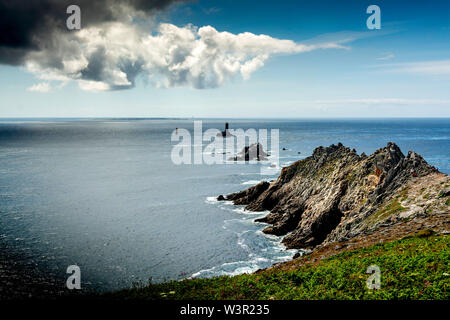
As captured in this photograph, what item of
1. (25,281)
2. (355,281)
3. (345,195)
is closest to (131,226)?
(25,281)

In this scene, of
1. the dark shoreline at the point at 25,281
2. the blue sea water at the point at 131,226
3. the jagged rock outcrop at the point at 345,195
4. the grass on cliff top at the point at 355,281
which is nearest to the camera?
the grass on cliff top at the point at 355,281

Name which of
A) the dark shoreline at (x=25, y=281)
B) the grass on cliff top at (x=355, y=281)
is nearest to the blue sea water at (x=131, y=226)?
the dark shoreline at (x=25, y=281)

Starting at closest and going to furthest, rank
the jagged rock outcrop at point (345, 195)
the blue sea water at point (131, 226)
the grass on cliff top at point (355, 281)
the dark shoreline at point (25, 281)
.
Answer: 1. the grass on cliff top at point (355, 281)
2. the jagged rock outcrop at point (345, 195)
3. the dark shoreline at point (25, 281)
4. the blue sea water at point (131, 226)

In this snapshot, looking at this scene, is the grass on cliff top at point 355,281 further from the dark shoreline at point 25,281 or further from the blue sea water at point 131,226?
the dark shoreline at point 25,281

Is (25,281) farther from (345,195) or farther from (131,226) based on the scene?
(345,195)

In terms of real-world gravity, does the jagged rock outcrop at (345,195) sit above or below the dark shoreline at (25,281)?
above

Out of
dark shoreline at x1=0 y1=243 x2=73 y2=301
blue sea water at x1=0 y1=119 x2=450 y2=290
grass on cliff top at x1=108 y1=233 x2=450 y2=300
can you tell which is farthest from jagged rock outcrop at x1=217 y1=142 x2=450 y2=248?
dark shoreline at x1=0 y1=243 x2=73 y2=301
